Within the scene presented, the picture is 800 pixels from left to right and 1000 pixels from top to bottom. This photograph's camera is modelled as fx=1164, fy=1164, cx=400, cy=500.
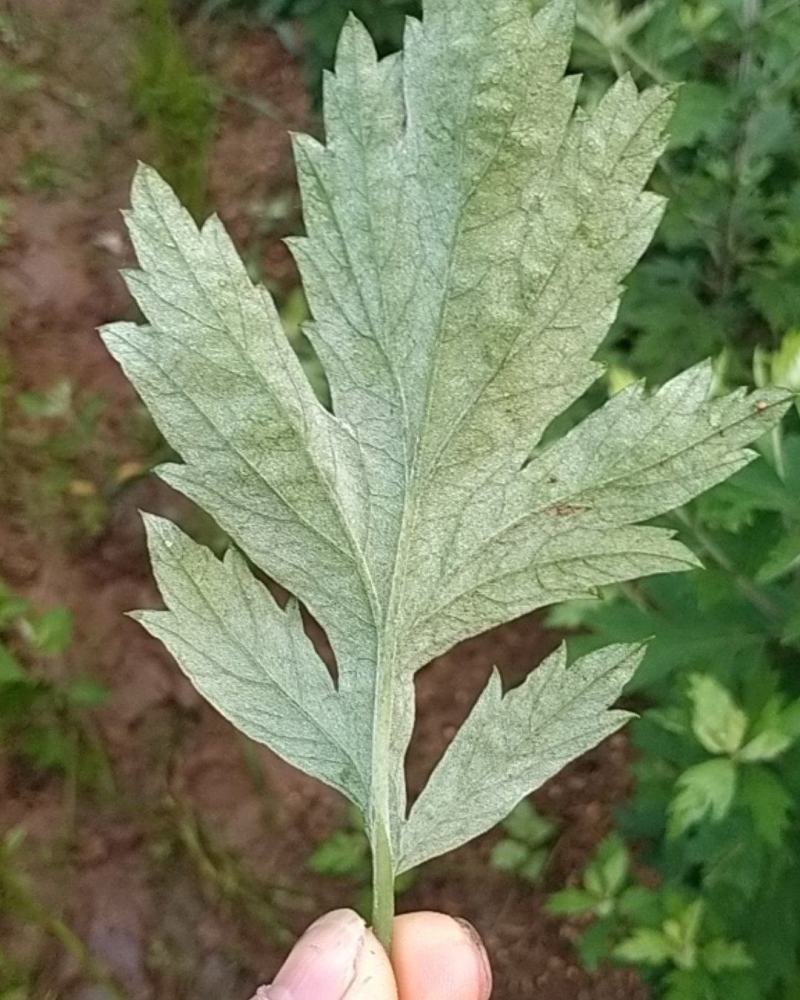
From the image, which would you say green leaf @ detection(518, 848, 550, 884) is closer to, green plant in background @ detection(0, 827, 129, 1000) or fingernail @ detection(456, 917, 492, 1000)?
green plant in background @ detection(0, 827, 129, 1000)

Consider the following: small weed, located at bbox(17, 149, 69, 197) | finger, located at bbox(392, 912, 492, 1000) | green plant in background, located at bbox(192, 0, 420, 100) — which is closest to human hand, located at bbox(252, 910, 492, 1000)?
finger, located at bbox(392, 912, 492, 1000)

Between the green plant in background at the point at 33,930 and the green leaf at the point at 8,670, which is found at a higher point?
the green leaf at the point at 8,670

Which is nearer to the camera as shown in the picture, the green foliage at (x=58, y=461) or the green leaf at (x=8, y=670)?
the green leaf at (x=8, y=670)

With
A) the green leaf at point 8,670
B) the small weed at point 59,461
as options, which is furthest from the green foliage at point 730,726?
the small weed at point 59,461

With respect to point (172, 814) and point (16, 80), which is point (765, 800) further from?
point (16, 80)

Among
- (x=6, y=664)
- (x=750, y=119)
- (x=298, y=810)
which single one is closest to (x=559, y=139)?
(x=750, y=119)

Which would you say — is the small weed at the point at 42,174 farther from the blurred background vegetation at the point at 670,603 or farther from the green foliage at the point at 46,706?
the green foliage at the point at 46,706

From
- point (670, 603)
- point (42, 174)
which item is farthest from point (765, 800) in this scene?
point (42, 174)

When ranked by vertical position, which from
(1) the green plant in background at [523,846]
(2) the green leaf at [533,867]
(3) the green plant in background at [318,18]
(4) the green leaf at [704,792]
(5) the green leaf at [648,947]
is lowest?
(2) the green leaf at [533,867]

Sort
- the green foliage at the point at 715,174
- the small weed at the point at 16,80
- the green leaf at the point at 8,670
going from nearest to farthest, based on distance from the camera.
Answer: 1. the green foliage at the point at 715,174
2. the green leaf at the point at 8,670
3. the small weed at the point at 16,80
